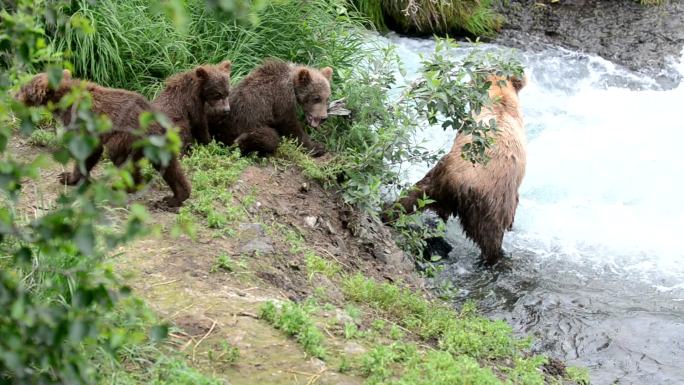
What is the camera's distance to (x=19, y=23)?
8.71ft

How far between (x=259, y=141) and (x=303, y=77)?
0.70 meters

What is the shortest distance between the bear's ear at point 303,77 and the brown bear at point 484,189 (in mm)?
1353

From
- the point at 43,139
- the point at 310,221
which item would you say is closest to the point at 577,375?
→ the point at 310,221

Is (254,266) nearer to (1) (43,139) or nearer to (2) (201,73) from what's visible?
(2) (201,73)

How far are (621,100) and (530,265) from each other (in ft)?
13.4

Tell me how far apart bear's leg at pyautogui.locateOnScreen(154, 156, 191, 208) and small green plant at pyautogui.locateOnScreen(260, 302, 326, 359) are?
4.84 feet

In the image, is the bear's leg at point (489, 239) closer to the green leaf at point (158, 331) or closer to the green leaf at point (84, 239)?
the green leaf at point (158, 331)

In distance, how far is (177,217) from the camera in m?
5.91

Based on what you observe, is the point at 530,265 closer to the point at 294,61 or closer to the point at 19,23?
the point at 294,61

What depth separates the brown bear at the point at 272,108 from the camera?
7.34m

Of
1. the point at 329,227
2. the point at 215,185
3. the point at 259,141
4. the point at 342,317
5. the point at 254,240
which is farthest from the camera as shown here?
the point at 259,141

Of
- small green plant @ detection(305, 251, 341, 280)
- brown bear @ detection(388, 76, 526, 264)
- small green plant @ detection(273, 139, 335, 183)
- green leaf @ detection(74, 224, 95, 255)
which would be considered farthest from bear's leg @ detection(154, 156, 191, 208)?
green leaf @ detection(74, 224, 95, 255)

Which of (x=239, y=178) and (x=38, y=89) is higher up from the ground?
(x=38, y=89)

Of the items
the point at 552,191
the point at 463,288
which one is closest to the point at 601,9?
the point at 552,191
